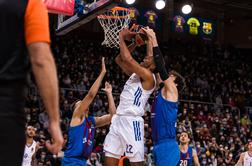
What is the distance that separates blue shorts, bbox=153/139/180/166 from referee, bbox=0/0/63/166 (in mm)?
3314

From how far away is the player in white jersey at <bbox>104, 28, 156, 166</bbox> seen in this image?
5.68 metres

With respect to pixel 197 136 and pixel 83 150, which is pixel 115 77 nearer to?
pixel 197 136

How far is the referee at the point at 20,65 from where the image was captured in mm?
2287

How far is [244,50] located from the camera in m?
26.9

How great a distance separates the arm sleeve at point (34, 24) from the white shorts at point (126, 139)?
347 centimetres

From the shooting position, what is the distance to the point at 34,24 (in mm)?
2338

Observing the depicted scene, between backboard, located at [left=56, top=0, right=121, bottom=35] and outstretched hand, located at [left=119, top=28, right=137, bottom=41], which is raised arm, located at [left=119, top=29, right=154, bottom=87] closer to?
outstretched hand, located at [left=119, top=28, right=137, bottom=41]

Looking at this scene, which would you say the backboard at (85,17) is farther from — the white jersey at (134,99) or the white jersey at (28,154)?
the white jersey at (28,154)

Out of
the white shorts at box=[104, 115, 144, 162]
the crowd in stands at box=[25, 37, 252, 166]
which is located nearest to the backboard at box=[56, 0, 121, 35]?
the white shorts at box=[104, 115, 144, 162]

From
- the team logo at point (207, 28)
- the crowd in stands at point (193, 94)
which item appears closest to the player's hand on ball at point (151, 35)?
the crowd in stands at point (193, 94)

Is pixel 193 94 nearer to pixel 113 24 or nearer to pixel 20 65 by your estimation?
pixel 113 24

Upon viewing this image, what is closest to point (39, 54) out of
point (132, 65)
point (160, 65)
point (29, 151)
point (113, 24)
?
point (160, 65)

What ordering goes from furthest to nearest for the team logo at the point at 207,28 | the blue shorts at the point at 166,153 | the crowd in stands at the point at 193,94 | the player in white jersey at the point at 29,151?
the team logo at the point at 207,28 < the crowd in stands at the point at 193,94 < the player in white jersey at the point at 29,151 < the blue shorts at the point at 166,153

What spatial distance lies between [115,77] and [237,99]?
6.48m
